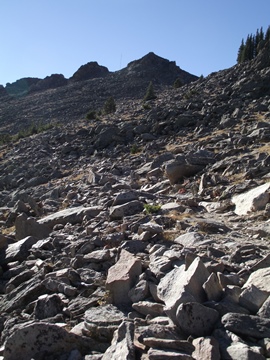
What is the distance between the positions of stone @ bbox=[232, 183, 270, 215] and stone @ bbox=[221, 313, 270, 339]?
4.95 m

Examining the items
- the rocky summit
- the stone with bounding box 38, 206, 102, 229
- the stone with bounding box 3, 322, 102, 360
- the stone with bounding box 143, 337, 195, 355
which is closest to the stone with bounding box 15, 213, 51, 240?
the rocky summit

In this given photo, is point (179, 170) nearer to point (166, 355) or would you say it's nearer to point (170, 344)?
point (170, 344)

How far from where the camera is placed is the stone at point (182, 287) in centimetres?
421

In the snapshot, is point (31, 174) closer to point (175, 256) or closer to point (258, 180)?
point (258, 180)

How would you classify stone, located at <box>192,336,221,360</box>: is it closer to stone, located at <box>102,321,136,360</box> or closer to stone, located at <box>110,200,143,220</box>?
stone, located at <box>102,321,136,360</box>

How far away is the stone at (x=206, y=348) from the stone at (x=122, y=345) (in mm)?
639

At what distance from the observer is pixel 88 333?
456 cm

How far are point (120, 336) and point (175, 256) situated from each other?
1.97 metres

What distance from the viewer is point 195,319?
3936mm

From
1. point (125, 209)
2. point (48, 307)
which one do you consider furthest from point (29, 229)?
point (48, 307)

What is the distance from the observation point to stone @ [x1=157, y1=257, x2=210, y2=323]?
421 cm

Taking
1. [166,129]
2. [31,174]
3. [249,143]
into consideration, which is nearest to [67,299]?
[249,143]

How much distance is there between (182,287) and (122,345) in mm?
966

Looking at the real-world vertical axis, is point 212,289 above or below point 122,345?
above
